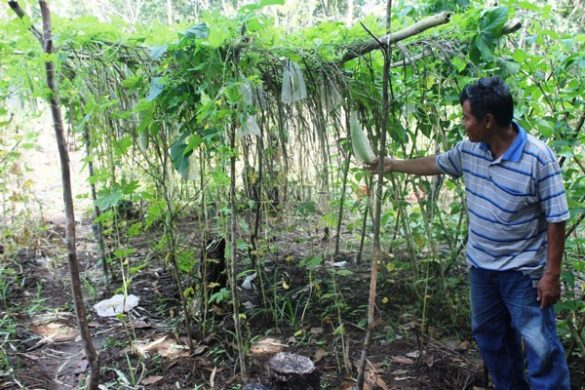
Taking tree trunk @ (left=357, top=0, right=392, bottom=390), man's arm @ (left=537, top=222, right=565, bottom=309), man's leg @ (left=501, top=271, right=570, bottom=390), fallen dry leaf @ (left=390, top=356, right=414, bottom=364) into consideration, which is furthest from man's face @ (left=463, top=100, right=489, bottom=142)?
fallen dry leaf @ (left=390, top=356, right=414, bottom=364)

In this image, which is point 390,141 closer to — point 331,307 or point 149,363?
point 331,307

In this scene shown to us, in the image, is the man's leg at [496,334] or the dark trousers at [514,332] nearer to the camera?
the dark trousers at [514,332]

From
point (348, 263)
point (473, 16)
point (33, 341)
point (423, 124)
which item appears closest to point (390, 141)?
point (423, 124)

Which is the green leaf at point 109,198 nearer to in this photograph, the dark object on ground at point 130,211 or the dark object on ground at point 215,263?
the dark object on ground at point 215,263

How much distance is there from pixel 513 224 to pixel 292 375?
44.0 inches

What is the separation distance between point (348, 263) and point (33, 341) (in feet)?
7.44

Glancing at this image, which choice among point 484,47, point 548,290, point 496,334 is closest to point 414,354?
point 496,334

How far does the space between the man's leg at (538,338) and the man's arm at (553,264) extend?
0.21 ft

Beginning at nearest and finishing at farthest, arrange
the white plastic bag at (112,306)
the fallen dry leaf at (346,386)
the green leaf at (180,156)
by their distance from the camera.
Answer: the green leaf at (180,156) → the fallen dry leaf at (346,386) → the white plastic bag at (112,306)

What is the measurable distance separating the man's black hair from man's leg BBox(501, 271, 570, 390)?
0.65 metres

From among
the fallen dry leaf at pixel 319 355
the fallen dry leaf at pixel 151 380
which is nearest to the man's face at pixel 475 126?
the fallen dry leaf at pixel 319 355

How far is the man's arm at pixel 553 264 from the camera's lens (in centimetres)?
186

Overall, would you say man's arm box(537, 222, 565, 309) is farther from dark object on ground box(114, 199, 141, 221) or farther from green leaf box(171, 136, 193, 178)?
dark object on ground box(114, 199, 141, 221)

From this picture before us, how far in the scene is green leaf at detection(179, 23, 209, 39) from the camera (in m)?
1.96
